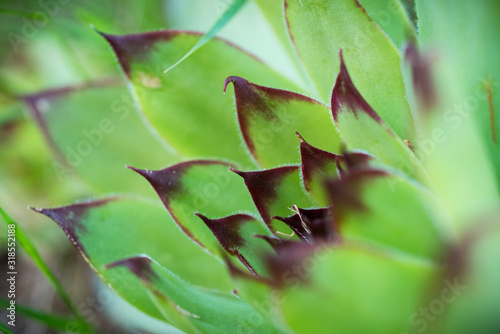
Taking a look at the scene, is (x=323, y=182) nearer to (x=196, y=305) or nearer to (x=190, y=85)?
(x=196, y=305)

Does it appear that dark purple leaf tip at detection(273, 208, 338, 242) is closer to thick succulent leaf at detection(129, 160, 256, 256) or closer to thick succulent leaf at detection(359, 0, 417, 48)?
thick succulent leaf at detection(129, 160, 256, 256)

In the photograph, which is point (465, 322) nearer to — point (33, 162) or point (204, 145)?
point (204, 145)

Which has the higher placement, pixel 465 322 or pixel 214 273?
pixel 465 322

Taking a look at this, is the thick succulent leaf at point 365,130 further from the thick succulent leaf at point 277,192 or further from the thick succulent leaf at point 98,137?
the thick succulent leaf at point 98,137

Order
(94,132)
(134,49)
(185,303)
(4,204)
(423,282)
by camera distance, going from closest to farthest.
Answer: (423,282) → (185,303) → (134,49) → (94,132) → (4,204)

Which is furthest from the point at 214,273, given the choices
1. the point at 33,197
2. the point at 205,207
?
the point at 33,197

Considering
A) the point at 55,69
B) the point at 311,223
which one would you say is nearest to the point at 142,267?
the point at 311,223

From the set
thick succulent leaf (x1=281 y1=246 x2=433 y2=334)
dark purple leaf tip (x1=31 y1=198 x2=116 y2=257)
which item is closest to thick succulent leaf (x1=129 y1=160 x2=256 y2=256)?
dark purple leaf tip (x1=31 y1=198 x2=116 y2=257)
